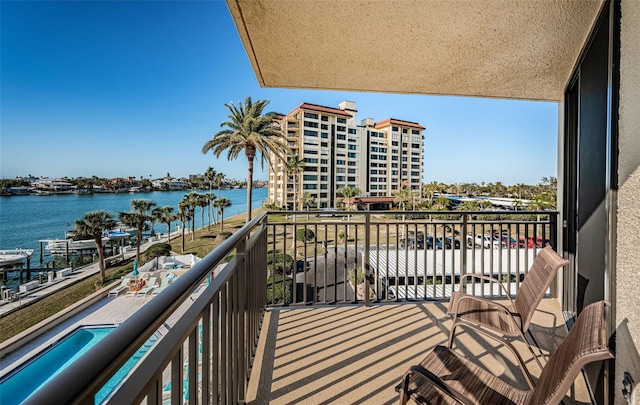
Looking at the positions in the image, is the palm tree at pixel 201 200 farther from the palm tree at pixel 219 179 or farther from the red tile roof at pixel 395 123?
the red tile roof at pixel 395 123

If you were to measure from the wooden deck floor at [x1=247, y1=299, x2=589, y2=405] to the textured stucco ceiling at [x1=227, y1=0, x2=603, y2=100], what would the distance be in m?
2.20

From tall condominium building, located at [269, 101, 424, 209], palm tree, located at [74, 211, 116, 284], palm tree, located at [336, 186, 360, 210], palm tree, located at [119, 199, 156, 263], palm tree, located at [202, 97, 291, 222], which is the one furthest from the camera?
tall condominium building, located at [269, 101, 424, 209]

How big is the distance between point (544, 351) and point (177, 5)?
35946 mm

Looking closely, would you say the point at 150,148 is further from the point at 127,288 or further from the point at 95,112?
the point at 127,288

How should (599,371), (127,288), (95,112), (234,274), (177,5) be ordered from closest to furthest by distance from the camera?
(234,274), (599,371), (127,288), (177,5), (95,112)

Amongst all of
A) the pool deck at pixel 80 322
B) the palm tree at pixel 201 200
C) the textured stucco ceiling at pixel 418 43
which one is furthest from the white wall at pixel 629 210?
the palm tree at pixel 201 200

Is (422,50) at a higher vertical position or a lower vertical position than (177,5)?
lower

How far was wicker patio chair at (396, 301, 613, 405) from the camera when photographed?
882 millimetres

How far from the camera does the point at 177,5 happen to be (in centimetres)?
2834

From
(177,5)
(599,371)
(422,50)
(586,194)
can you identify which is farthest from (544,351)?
(177,5)

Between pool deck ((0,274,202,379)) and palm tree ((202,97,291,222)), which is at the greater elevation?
palm tree ((202,97,291,222))

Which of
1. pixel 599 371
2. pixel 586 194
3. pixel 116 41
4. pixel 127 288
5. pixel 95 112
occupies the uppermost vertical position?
pixel 116 41

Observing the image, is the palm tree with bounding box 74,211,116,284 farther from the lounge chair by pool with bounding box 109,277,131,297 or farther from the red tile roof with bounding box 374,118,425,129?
the red tile roof with bounding box 374,118,425,129

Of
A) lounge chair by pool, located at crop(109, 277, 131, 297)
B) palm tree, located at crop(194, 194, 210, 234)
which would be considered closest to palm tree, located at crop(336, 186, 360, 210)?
palm tree, located at crop(194, 194, 210, 234)
